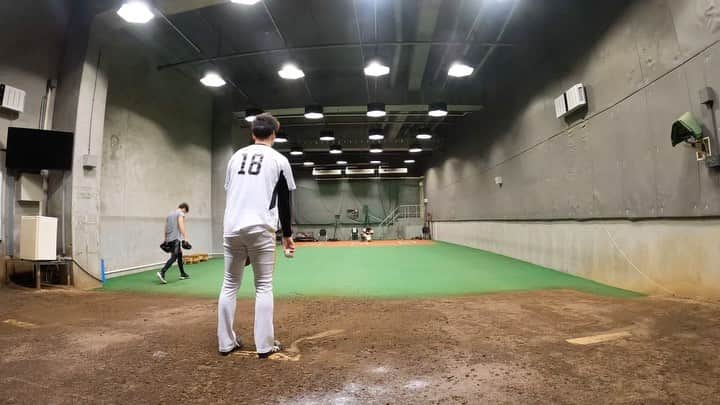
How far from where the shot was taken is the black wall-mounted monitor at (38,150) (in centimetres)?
501

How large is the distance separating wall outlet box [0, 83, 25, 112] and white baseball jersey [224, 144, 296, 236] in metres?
5.23

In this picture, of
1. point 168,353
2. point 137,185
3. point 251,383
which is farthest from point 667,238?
point 137,185

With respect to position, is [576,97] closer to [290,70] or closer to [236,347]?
[290,70]

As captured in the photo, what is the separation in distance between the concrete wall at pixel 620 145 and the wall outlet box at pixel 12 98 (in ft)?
29.5

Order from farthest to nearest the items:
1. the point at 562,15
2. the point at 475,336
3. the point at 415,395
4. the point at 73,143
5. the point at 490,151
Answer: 1. the point at 490,151
2. the point at 562,15
3. the point at 73,143
4. the point at 475,336
5. the point at 415,395

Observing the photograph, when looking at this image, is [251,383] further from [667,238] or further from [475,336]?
[667,238]

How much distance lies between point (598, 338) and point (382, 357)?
5.56 ft

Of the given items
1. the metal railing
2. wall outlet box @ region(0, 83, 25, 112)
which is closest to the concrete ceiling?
wall outlet box @ region(0, 83, 25, 112)

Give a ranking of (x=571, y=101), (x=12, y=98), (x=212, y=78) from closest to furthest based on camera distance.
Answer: (x=12, y=98) < (x=571, y=101) < (x=212, y=78)

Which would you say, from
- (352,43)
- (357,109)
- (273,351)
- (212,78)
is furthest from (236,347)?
(357,109)

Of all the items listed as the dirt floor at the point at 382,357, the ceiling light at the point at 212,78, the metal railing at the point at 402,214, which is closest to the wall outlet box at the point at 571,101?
the dirt floor at the point at 382,357

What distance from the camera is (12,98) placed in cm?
501

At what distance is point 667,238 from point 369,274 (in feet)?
14.7

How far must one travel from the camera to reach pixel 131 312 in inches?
145
